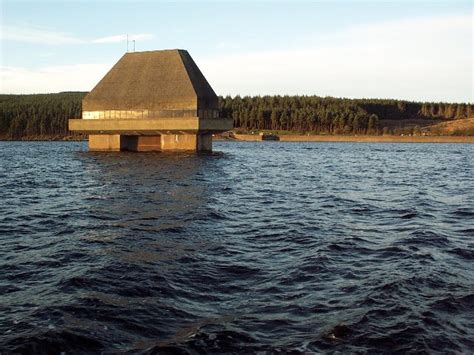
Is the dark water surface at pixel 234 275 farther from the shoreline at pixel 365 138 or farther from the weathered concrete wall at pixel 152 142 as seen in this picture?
the shoreline at pixel 365 138

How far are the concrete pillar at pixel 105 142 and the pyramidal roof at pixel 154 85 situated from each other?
128 inches

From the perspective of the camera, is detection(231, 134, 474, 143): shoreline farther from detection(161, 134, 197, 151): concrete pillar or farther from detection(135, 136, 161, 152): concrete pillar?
detection(161, 134, 197, 151): concrete pillar

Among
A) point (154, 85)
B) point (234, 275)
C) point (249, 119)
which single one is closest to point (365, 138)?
point (249, 119)

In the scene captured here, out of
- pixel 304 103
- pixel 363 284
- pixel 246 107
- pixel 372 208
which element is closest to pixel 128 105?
pixel 372 208

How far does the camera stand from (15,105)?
18525 cm

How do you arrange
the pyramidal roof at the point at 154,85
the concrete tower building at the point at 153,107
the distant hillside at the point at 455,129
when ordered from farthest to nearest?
the distant hillside at the point at 455,129 < the pyramidal roof at the point at 154,85 < the concrete tower building at the point at 153,107

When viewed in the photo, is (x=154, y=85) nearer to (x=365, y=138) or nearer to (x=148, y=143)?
(x=148, y=143)

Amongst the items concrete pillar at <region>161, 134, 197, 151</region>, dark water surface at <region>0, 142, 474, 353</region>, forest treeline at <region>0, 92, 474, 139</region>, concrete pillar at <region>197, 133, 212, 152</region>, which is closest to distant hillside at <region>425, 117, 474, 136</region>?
forest treeline at <region>0, 92, 474, 139</region>

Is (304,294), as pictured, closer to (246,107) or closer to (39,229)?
(39,229)

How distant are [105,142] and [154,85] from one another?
9.21m

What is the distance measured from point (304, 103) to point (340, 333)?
643ft

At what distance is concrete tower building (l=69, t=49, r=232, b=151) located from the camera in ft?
183

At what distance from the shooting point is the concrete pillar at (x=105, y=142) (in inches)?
2375

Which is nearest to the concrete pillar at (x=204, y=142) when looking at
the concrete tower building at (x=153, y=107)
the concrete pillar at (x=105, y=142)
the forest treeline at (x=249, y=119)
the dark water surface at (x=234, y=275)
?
the concrete tower building at (x=153, y=107)
